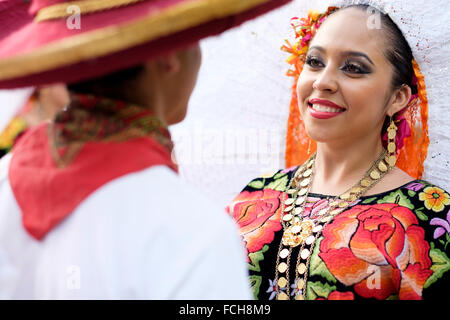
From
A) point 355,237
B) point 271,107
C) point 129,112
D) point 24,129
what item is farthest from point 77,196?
point 271,107

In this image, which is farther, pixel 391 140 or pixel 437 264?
pixel 391 140

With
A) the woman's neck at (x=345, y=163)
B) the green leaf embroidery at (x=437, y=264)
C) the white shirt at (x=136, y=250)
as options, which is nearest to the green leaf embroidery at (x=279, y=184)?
the woman's neck at (x=345, y=163)

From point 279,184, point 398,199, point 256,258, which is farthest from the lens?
point 279,184

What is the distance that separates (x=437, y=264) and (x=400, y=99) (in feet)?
2.32

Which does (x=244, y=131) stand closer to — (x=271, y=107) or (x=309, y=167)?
(x=271, y=107)

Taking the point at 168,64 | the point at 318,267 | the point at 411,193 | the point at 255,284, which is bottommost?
the point at 255,284

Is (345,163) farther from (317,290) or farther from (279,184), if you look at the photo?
(317,290)

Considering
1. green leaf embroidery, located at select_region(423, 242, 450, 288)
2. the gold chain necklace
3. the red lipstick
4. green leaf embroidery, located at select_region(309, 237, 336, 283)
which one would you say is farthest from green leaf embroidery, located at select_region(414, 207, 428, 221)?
the red lipstick

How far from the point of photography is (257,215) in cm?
235

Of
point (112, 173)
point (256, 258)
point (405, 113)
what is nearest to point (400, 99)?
point (405, 113)

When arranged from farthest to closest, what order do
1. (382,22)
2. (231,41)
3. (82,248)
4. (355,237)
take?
(231,41) → (382,22) → (355,237) → (82,248)

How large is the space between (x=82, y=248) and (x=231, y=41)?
1.94m

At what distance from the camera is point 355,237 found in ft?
6.47

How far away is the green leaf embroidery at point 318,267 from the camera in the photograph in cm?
193
